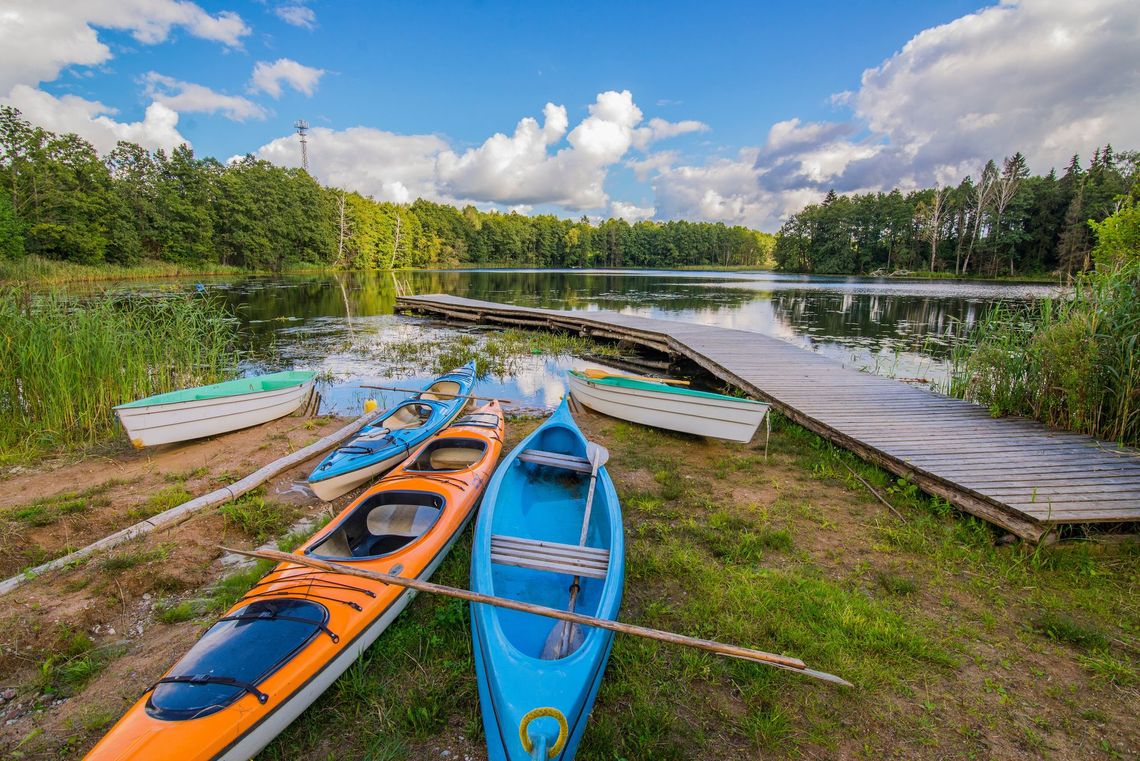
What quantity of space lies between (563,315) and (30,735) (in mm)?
15437

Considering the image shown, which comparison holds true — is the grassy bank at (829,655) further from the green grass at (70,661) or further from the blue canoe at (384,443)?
the blue canoe at (384,443)

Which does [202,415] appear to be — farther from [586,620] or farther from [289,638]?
[586,620]

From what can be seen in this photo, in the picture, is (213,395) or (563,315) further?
(563,315)

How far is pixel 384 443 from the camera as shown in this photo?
5.44 metres

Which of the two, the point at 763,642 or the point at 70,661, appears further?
the point at 763,642

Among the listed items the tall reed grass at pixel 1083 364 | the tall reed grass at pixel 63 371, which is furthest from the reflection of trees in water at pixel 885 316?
the tall reed grass at pixel 63 371

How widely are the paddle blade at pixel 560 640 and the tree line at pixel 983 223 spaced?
183 feet

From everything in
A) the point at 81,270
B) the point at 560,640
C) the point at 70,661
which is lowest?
the point at 70,661

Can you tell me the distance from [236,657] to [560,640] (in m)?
1.76

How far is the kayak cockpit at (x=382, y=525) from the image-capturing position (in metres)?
3.63

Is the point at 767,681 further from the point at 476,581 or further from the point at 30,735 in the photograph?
the point at 30,735

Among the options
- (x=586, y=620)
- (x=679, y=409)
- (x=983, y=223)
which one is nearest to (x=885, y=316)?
(x=679, y=409)

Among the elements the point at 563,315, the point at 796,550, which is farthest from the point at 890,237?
the point at 796,550

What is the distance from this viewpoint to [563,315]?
17.0 m
